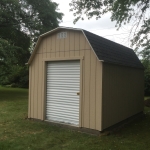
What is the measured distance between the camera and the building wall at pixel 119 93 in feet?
20.0

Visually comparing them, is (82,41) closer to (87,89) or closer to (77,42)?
(77,42)

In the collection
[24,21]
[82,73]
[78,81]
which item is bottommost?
[78,81]

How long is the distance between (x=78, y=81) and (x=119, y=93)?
5.36ft

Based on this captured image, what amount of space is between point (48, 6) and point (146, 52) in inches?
512

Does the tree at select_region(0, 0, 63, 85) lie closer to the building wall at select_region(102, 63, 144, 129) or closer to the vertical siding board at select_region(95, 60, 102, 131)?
the building wall at select_region(102, 63, 144, 129)

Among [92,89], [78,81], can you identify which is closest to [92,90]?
[92,89]

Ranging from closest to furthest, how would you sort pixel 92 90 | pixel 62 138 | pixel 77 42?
pixel 62 138 → pixel 92 90 → pixel 77 42

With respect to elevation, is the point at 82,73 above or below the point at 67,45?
below

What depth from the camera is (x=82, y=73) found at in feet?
20.8

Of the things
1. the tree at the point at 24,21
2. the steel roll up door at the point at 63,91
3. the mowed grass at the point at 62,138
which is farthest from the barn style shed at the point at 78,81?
the tree at the point at 24,21

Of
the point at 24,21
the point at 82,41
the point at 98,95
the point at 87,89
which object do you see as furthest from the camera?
the point at 24,21

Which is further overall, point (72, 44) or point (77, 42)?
point (72, 44)

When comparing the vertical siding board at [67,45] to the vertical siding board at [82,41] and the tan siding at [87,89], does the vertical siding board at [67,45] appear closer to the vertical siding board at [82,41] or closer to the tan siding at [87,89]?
the vertical siding board at [82,41]

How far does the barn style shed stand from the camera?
6.02m
